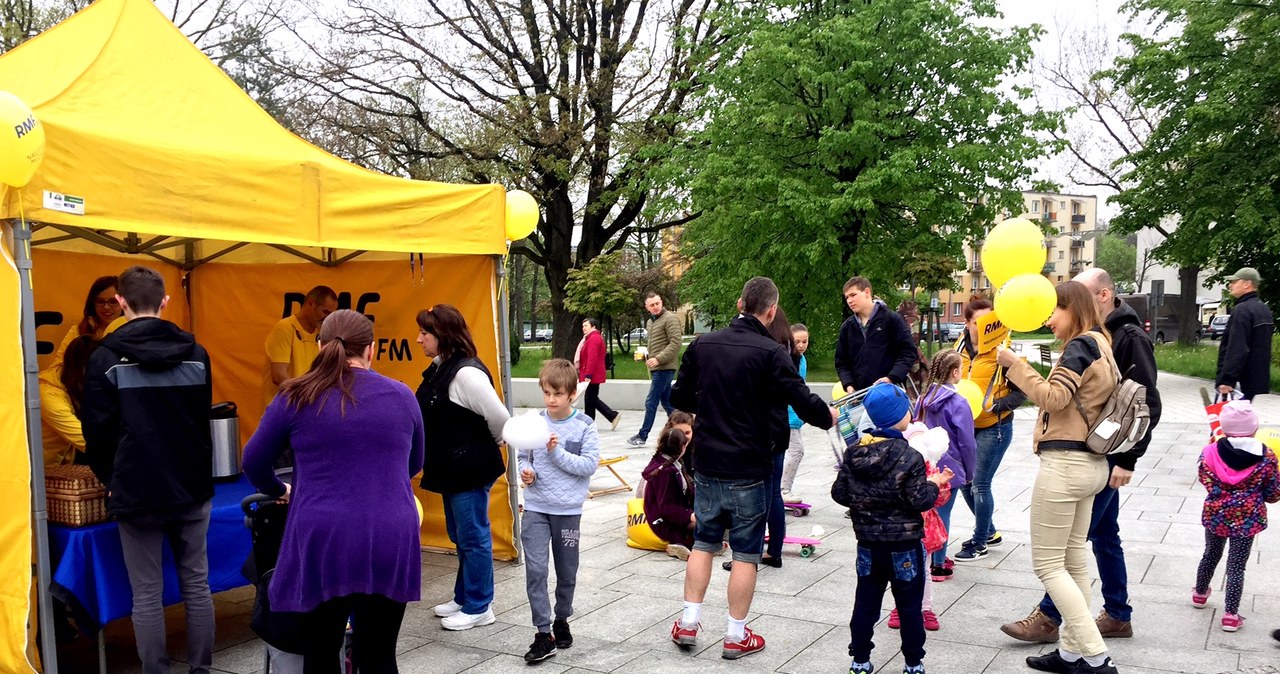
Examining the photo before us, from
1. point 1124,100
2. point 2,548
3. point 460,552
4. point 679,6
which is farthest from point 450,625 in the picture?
point 1124,100

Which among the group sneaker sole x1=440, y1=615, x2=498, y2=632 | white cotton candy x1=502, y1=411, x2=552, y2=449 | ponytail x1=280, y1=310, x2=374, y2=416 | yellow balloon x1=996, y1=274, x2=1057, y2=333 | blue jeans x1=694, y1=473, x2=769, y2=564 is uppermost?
yellow balloon x1=996, y1=274, x2=1057, y2=333

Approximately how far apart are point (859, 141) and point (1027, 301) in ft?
46.6

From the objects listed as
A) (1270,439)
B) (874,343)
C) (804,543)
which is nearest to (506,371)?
(804,543)

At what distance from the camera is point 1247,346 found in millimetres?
8438

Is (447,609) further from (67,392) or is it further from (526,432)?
(67,392)

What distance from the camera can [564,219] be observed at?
22.7 metres

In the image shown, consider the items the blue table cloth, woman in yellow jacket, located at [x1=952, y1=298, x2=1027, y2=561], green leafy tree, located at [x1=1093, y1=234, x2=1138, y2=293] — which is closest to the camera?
the blue table cloth

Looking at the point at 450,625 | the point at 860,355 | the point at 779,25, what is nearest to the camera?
the point at 450,625

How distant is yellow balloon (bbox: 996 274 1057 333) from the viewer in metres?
4.08

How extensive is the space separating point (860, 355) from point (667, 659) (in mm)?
3270

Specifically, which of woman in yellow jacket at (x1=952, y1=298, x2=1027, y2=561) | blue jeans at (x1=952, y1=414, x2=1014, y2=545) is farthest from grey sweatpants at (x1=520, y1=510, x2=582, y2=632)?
blue jeans at (x1=952, y1=414, x2=1014, y2=545)

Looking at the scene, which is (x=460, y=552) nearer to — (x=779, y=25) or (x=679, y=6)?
(x=779, y=25)

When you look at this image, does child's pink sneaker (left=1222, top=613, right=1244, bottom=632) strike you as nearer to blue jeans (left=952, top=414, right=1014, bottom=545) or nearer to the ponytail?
blue jeans (left=952, top=414, right=1014, bottom=545)

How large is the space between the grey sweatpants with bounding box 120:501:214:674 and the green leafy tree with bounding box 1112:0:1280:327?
68.3 ft
